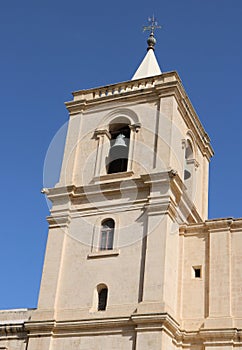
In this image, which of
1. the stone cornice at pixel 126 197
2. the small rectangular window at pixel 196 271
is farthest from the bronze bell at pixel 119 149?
the small rectangular window at pixel 196 271

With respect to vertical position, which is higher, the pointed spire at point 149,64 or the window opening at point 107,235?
the pointed spire at point 149,64

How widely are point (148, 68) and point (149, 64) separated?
48cm

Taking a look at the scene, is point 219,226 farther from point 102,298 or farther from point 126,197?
point 102,298

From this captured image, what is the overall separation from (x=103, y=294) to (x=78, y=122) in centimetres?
815

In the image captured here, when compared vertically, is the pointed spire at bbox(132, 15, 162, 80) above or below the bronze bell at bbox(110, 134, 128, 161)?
above

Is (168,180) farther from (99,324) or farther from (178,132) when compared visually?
(99,324)

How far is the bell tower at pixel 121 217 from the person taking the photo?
19641mm

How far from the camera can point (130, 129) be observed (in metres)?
24.2

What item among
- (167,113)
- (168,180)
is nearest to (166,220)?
(168,180)

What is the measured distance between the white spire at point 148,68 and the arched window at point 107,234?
8310 mm

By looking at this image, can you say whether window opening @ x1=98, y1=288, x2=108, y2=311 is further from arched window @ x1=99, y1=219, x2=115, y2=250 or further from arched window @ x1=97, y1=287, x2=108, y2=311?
arched window @ x1=99, y1=219, x2=115, y2=250

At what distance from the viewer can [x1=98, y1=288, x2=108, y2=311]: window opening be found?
20.5 meters

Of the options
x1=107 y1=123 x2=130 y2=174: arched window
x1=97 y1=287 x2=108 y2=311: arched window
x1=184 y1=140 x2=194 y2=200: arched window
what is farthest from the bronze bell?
x1=97 y1=287 x2=108 y2=311: arched window

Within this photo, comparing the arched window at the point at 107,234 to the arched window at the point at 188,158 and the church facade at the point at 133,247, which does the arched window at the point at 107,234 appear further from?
the arched window at the point at 188,158
